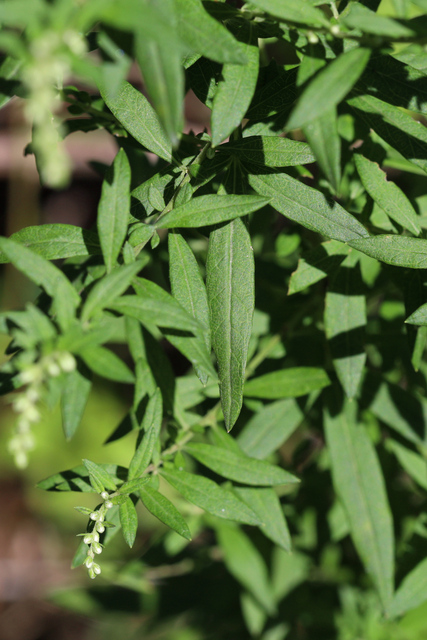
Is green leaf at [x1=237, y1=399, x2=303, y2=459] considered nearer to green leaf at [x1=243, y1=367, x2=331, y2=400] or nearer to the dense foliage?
the dense foliage

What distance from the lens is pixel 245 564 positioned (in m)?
1.51

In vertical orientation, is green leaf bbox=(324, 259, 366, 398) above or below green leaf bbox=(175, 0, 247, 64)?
below

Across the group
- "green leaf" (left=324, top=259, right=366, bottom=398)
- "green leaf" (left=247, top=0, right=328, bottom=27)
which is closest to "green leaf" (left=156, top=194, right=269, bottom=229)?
"green leaf" (left=247, top=0, right=328, bottom=27)

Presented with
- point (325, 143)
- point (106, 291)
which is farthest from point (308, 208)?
point (106, 291)

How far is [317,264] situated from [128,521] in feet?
1.68

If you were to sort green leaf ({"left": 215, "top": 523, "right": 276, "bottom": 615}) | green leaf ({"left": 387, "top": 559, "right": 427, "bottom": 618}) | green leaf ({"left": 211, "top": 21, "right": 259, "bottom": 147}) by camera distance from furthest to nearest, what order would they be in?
green leaf ({"left": 215, "top": 523, "right": 276, "bottom": 615}) → green leaf ({"left": 387, "top": 559, "right": 427, "bottom": 618}) → green leaf ({"left": 211, "top": 21, "right": 259, "bottom": 147})

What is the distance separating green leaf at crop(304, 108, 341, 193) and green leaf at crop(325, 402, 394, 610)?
718mm

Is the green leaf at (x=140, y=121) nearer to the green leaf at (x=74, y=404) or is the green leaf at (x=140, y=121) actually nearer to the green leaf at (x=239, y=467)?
the green leaf at (x=74, y=404)

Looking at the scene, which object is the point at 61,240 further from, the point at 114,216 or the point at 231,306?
the point at 231,306

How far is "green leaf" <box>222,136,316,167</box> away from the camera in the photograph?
82cm

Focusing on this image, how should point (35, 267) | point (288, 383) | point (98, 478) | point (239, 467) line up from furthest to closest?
point (288, 383)
point (239, 467)
point (98, 478)
point (35, 267)

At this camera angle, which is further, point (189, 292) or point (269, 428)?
point (269, 428)

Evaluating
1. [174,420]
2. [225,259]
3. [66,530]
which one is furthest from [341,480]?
[66,530]

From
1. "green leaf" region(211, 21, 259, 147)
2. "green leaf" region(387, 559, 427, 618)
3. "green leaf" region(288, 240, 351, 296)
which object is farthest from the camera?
"green leaf" region(387, 559, 427, 618)
